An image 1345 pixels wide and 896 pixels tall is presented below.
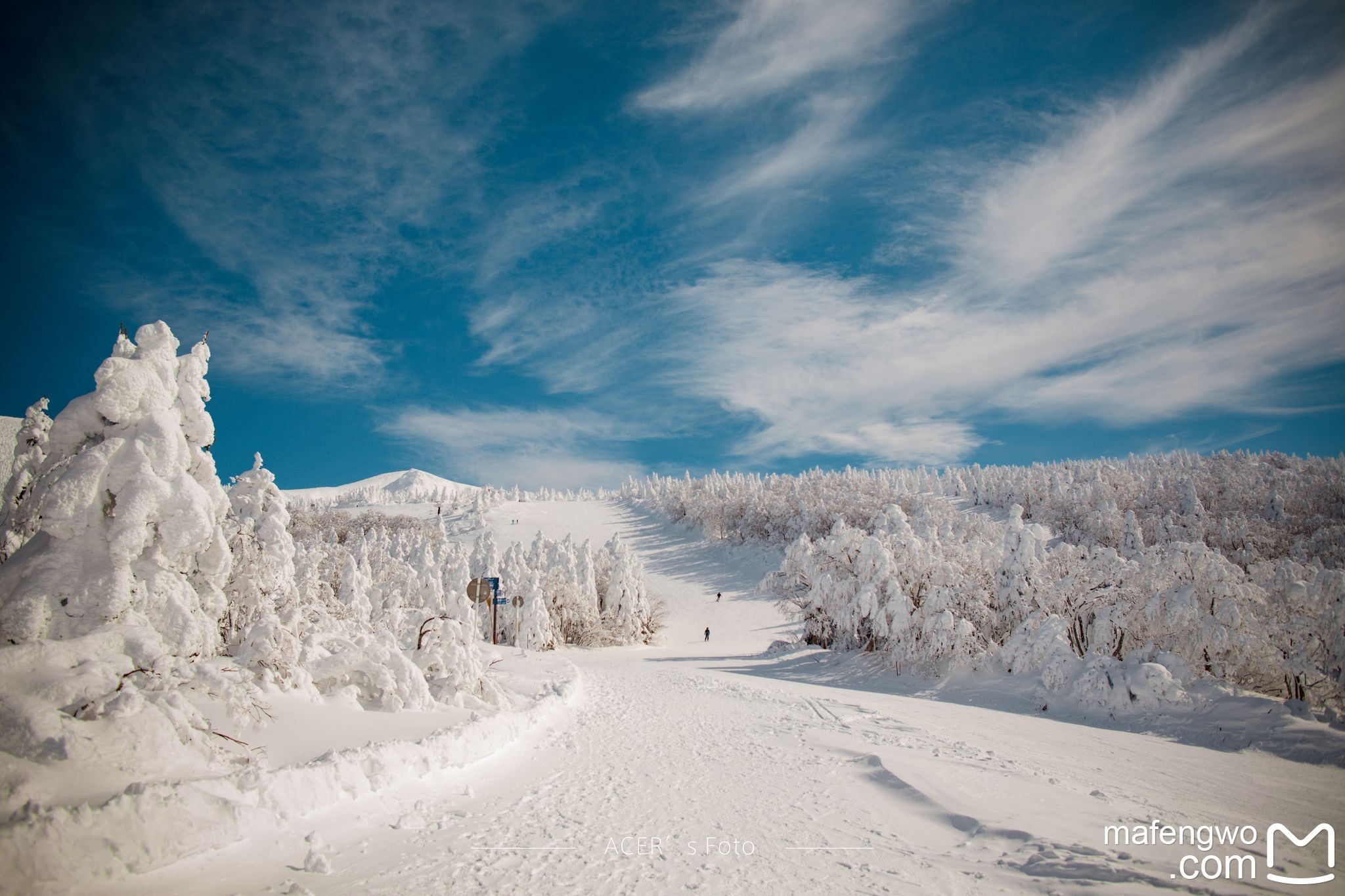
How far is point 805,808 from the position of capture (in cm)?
805

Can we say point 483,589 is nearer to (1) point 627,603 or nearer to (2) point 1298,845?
(2) point 1298,845

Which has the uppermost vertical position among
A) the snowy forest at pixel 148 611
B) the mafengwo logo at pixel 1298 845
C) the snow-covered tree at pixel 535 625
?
the snowy forest at pixel 148 611

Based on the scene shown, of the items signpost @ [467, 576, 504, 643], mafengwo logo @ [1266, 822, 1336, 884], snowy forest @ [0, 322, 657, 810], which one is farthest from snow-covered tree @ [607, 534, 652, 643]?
mafengwo logo @ [1266, 822, 1336, 884]

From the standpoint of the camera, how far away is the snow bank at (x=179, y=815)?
427 cm

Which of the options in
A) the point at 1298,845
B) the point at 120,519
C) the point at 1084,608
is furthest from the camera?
the point at 1084,608

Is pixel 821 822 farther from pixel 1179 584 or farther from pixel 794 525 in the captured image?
pixel 794 525

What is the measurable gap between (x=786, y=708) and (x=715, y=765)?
665 centimetres

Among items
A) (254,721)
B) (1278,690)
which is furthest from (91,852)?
(1278,690)

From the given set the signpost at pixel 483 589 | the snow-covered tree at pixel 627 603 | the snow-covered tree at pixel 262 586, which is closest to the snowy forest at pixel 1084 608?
the signpost at pixel 483 589

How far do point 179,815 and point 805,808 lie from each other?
23.4 feet

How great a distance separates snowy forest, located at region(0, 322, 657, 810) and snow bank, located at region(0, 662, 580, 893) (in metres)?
0.48

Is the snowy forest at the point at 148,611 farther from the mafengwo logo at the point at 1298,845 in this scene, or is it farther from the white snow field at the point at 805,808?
the mafengwo logo at the point at 1298,845

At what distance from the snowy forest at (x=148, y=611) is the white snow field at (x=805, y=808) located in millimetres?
1456

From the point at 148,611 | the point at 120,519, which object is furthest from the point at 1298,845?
the point at 120,519
